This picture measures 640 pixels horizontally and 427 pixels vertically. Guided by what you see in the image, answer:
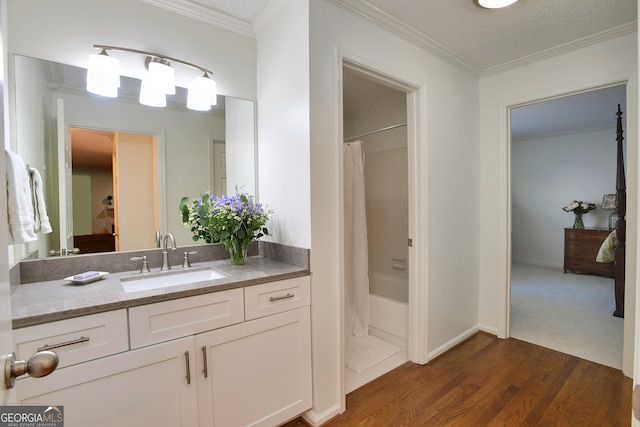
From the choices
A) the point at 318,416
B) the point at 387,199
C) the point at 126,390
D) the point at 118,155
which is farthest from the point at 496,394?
the point at 118,155

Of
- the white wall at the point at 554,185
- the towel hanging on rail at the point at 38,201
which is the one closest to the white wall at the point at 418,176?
the towel hanging on rail at the point at 38,201

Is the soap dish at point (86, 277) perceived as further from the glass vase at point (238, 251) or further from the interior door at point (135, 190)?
the glass vase at point (238, 251)

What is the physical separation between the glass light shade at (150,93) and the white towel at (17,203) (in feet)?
2.48

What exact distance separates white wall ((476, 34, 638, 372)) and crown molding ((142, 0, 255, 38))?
2.23 m

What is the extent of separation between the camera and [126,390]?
1.21 meters

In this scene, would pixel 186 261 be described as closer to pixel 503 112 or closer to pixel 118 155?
pixel 118 155

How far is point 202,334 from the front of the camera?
1.38 metres

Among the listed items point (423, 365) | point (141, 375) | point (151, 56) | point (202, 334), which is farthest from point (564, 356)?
point (151, 56)

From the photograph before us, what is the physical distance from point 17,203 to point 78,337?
0.55m

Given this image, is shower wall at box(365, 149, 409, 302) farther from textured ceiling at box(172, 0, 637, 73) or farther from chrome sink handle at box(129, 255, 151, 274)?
chrome sink handle at box(129, 255, 151, 274)

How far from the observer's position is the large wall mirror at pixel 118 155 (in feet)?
5.08

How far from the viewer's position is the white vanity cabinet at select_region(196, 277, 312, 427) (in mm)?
1409

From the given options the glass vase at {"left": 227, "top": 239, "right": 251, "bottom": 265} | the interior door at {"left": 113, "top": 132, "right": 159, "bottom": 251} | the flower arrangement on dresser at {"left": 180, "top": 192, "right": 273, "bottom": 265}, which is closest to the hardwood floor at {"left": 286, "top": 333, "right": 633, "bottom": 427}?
the glass vase at {"left": 227, "top": 239, "right": 251, "bottom": 265}

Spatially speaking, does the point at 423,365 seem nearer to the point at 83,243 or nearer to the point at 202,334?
the point at 202,334
